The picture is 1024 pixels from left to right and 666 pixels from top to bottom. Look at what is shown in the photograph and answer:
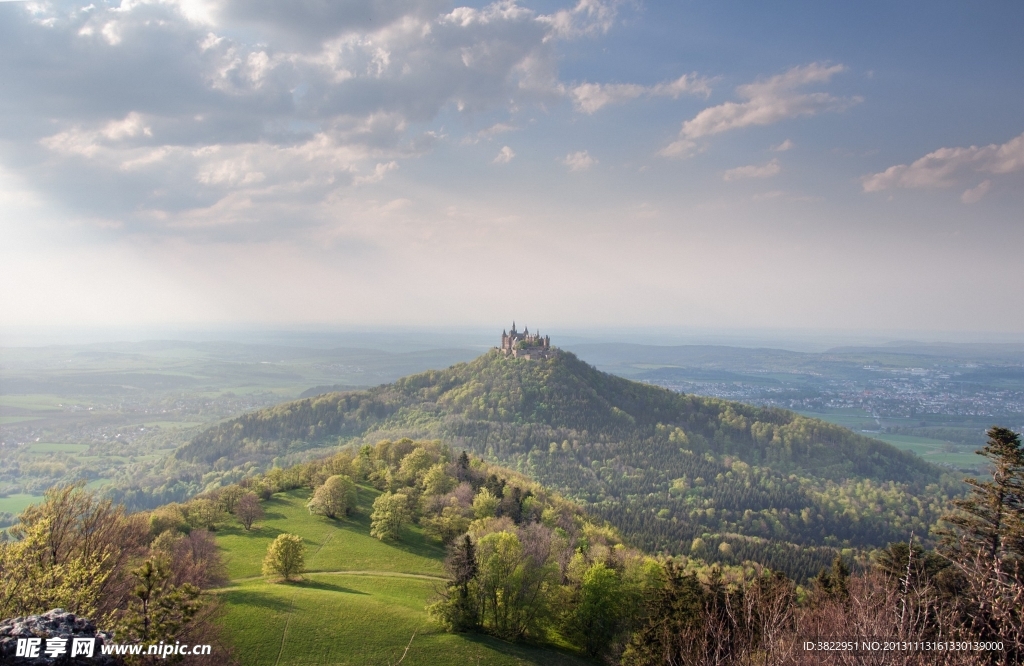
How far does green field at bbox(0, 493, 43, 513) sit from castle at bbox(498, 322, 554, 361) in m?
112

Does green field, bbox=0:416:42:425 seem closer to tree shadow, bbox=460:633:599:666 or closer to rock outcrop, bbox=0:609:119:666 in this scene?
tree shadow, bbox=460:633:599:666

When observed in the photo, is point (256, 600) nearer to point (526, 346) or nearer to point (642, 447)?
Result: point (642, 447)

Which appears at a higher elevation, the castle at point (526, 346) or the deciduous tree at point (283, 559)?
the castle at point (526, 346)

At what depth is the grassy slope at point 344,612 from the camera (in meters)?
24.8

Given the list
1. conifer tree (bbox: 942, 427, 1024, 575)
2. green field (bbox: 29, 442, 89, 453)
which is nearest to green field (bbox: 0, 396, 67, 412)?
green field (bbox: 29, 442, 89, 453)

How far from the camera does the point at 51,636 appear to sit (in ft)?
37.2

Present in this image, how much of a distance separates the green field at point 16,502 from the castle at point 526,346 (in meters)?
112

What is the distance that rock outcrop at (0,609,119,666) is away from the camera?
10.9 metres

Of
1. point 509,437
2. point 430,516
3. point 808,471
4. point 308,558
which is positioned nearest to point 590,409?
point 509,437

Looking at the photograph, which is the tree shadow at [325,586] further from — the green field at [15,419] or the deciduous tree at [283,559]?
the green field at [15,419]

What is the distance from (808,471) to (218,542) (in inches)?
5509

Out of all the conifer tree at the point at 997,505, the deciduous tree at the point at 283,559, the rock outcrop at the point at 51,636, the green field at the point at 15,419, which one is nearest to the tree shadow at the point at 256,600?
the deciduous tree at the point at 283,559

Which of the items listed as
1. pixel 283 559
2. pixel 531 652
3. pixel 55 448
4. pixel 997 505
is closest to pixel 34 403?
pixel 55 448

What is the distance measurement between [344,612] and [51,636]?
20403 mm
